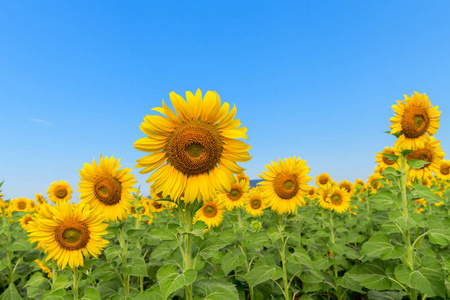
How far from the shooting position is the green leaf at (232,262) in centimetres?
480

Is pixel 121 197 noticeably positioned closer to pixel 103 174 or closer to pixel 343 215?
pixel 103 174

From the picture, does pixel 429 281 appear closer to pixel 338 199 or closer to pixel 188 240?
pixel 188 240

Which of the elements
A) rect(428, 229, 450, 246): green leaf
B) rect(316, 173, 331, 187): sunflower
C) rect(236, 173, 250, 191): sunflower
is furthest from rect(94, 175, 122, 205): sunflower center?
rect(316, 173, 331, 187): sunflower

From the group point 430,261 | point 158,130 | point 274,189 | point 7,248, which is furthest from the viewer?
point 7,248

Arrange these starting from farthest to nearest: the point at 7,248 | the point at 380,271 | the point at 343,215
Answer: the point at 343,215
the point at 7,248
the point at 380,271

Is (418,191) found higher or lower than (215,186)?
higher

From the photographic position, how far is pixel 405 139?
4.76m

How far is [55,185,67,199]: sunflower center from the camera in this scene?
9820 mm

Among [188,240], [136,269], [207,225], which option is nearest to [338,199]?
[207,225]

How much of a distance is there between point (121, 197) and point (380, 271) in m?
4.34

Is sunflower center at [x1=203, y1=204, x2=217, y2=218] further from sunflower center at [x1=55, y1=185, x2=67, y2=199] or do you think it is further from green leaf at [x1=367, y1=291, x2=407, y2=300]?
sunflower center at [x1=55, y1=185, x2=67, y2=199]

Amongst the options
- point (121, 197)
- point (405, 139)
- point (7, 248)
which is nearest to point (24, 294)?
point (7, 248)

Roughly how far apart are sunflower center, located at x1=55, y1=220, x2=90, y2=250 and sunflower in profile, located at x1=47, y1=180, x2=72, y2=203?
21.9 ft

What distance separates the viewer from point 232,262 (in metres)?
4.92
